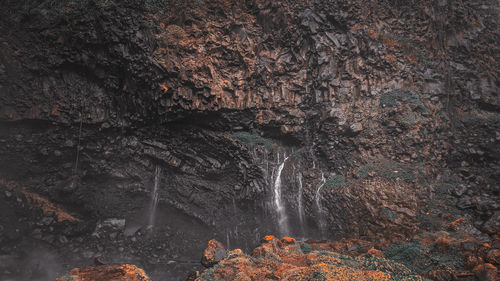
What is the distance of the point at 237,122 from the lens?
44.9 ft

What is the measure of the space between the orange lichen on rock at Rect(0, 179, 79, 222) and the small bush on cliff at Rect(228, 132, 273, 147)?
28.6 ft

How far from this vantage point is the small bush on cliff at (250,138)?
1359 cm

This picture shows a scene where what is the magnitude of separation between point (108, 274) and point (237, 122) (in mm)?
8622

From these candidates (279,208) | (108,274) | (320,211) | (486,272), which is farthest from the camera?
(279,208)

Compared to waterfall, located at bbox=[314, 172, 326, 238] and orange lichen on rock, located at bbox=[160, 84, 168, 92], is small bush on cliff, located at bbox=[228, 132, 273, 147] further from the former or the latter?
orange lichen on rock, located at bbox=[160, 84, 168, 92]

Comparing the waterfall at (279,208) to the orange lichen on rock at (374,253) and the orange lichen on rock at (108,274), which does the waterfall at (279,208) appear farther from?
the orange lichen on rock at (108,274)

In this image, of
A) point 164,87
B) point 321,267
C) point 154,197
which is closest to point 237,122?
point 164,87

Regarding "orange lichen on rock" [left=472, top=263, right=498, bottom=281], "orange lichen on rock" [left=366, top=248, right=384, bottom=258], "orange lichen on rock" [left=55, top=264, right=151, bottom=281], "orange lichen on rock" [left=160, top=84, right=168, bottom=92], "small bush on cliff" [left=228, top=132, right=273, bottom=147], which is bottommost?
"orange lichen on rock" [left=55, top=264, right=151, bottom=281]

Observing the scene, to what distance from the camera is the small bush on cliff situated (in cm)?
1359

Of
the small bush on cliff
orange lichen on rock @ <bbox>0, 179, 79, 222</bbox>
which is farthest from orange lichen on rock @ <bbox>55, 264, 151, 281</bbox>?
the small bush on cliff

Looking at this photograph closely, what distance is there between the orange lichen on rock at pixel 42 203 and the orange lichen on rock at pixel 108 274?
5.18 m

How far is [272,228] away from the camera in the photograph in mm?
12828

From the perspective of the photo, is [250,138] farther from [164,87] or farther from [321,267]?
[321,267]

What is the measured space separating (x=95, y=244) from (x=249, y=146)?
8.73m
